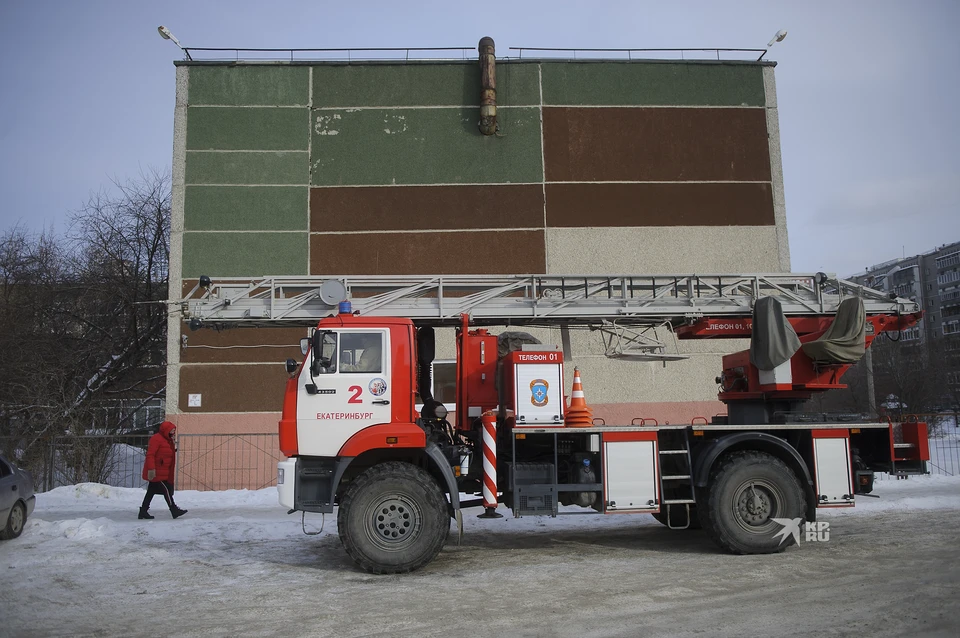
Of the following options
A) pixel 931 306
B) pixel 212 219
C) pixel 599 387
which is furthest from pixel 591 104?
pixel 931 306

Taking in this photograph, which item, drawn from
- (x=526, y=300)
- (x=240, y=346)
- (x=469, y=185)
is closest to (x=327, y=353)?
(x=526, y=300)

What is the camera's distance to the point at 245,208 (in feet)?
66.3

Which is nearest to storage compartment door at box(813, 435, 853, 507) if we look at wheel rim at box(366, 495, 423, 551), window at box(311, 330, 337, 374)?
wheel rim at box(366, 495, 423, 551)

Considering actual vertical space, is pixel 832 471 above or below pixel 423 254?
below

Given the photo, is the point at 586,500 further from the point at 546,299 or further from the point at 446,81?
the point at 446,81

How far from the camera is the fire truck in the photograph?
8602 mm

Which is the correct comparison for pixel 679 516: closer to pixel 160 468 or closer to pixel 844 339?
pixel 844 339

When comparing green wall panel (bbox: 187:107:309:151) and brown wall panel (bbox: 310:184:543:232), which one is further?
green wall panel (bbox: 187:107:309:151)

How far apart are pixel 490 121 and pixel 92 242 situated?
1579 centimetres

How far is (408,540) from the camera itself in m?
8.33

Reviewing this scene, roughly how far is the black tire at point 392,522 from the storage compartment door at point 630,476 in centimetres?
213

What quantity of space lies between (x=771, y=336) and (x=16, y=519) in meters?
11.1

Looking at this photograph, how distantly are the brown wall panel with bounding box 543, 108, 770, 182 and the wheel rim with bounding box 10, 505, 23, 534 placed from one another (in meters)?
14.8

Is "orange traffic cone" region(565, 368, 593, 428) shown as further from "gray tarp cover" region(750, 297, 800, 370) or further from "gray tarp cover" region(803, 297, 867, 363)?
"gray tarp cover" region(803, 297, 867, 363)
